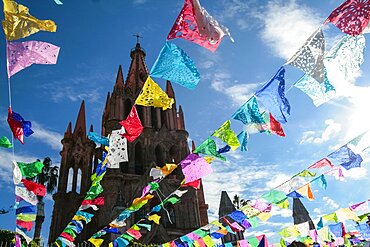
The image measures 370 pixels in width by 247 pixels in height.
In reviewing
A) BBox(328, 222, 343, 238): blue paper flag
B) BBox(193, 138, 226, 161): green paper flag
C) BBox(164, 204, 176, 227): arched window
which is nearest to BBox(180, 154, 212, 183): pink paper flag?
BBox(193, 138, 226, 161): green paper flag

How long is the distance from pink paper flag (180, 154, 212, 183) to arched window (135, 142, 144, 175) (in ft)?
52.7

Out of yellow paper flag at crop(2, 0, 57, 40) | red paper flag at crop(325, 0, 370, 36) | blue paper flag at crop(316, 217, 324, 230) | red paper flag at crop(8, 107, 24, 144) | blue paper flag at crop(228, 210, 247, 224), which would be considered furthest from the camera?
blue paper flag at crop(316, 217, 324, 230)

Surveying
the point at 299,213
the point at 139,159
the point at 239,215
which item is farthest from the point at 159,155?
the point at 239,215

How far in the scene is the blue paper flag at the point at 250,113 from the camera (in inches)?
299

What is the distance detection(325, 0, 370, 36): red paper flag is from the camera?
5.62 metres

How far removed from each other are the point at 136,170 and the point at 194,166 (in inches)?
672

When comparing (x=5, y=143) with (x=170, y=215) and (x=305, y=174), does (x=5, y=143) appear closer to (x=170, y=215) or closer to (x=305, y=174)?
(x=305, y=174)

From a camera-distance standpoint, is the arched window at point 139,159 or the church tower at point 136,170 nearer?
the church tower at point 136,170

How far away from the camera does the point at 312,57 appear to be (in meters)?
5.99

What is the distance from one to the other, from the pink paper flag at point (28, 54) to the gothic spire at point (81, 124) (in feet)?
78.7

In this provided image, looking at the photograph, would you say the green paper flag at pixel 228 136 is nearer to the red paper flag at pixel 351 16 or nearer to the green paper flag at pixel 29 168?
the red paper flag at pixel 351 16

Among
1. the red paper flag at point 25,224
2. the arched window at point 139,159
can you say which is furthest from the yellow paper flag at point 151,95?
the arched window at point 139,159

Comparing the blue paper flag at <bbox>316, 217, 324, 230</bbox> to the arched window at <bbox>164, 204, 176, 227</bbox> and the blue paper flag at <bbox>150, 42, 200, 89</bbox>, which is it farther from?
the arched window at <bbox>164, 204, 176, 227</bbox>

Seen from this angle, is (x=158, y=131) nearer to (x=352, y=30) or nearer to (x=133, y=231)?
(x=133, y=231)
